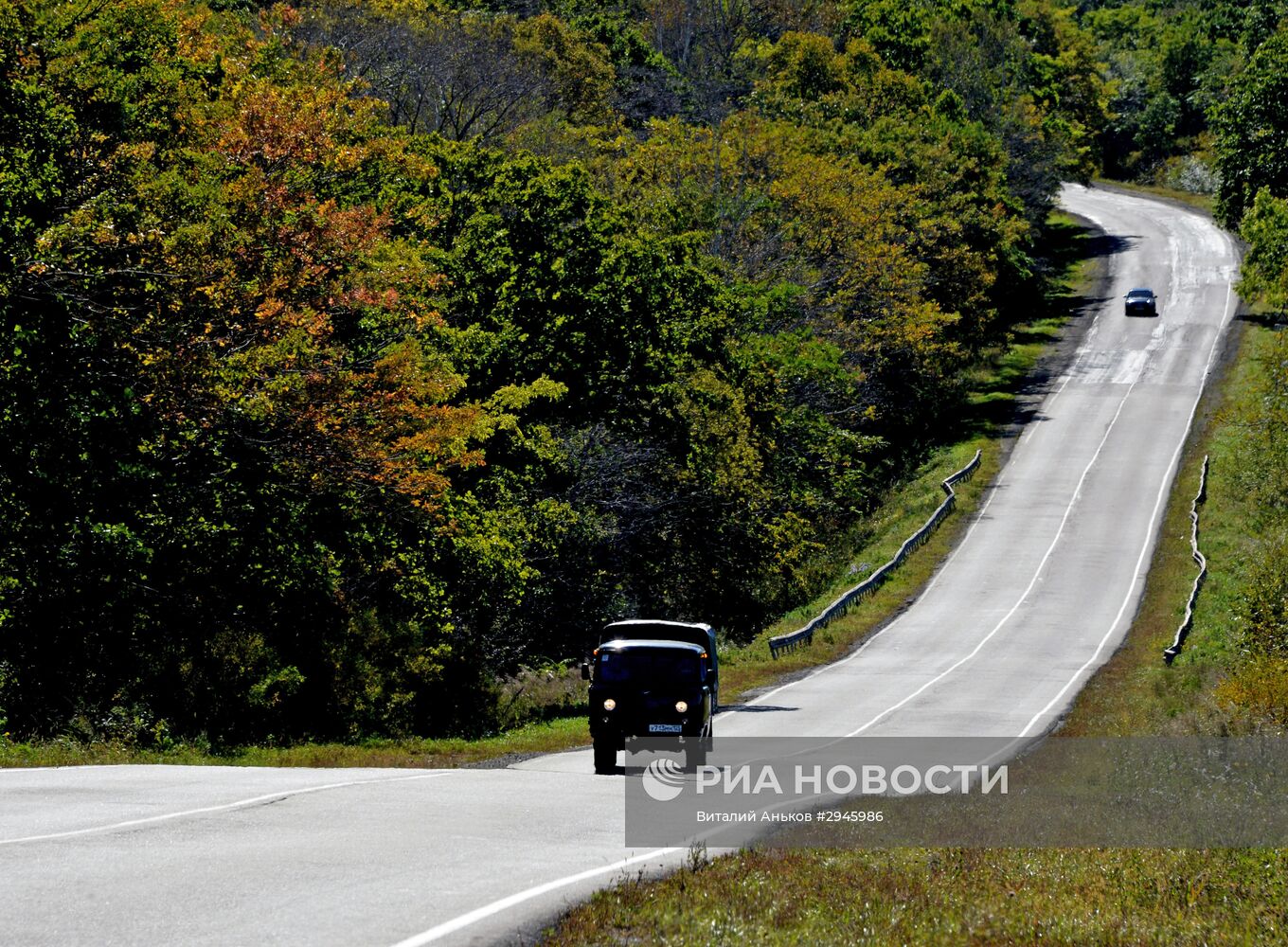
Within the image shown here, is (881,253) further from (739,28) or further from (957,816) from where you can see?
(957,816)

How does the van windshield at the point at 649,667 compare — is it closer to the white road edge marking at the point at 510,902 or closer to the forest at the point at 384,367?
the forest at the point at 384,367

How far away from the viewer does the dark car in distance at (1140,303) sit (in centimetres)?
9244

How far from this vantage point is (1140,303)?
303ft

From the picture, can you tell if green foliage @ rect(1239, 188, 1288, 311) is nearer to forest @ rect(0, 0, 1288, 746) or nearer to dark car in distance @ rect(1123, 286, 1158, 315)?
forest @ rect(0, 0, 1288, 746)

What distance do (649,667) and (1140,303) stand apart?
260 ft

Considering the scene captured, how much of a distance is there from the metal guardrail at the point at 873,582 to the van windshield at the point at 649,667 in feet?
72.4

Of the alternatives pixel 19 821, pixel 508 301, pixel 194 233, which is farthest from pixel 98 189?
pixel 19 821

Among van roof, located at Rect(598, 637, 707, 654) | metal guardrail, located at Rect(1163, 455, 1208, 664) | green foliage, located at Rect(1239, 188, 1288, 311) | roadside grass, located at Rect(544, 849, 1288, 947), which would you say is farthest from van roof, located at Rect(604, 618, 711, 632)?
green foliage, located at Rect(1239, 188, 1288, 311)

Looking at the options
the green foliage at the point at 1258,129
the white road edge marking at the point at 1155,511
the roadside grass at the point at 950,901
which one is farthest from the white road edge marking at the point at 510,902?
the green foliage at the point at 1258,129

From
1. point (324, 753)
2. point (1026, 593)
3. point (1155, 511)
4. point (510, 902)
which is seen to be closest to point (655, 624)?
point (324, 753)

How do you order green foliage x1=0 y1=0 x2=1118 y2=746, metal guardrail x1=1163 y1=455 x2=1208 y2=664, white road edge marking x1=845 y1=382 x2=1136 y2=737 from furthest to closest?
metal guardrail x1=1163 y1=455 x2=1208 y2=664, white road edge marking x1=845 y1=382 x2=1136 y2=737, green foliage x1=0 y1=0 x2=1118 y2=746

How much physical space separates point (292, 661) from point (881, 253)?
4347 cm

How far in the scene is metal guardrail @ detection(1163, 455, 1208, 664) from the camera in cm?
4303

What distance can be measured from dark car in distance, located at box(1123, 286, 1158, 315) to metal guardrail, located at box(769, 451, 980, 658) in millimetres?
29876
